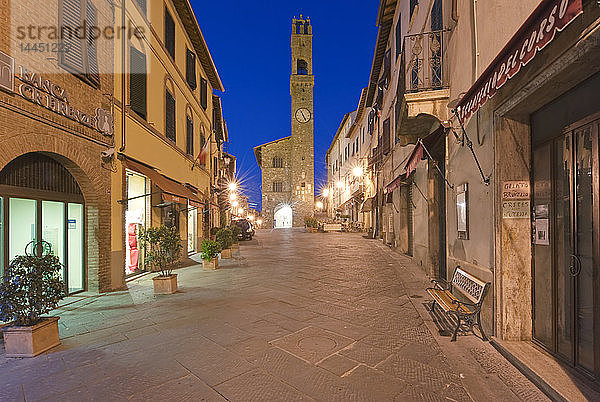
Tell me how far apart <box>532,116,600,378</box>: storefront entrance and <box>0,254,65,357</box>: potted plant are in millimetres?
6489

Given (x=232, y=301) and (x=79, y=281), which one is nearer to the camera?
(x=232, y=301)

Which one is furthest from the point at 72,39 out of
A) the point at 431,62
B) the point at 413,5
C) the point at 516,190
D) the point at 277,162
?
the point at 277,162

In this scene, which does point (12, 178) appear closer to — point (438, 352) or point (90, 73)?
point (90, 73)

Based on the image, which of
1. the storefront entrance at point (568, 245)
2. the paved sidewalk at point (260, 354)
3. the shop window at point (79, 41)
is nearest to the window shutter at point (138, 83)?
the shop window at point (79, 41)

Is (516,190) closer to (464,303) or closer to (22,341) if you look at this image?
(464,303)

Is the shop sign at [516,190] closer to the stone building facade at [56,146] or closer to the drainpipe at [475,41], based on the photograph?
the drainpipe at [475,41]

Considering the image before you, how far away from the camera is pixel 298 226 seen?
4878 cm

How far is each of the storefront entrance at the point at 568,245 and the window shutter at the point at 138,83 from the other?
32.8 feet

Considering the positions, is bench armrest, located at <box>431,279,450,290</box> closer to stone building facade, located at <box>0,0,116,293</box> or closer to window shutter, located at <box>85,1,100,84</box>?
stone building facade, located at <box>0,0,116,293</box>

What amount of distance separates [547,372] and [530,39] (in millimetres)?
3362

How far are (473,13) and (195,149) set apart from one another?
14227 mm

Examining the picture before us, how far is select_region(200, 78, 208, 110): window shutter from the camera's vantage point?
701 inches

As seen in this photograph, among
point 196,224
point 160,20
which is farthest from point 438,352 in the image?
point 196,224

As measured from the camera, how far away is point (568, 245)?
371 cm
